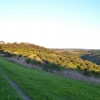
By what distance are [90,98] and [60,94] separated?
2530 millimetres

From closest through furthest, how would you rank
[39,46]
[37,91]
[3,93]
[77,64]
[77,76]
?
[3,93]
[37,91]
[77,76]
[77,64]
[39,46]

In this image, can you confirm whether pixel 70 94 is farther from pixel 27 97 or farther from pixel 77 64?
pixel 77 64

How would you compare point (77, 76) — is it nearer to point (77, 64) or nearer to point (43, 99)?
point (43, 99)

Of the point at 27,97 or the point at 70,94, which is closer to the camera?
the point at 27,97

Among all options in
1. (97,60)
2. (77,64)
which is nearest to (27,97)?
(77,64)

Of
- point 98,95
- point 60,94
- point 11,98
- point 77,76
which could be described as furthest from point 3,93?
point 77,76

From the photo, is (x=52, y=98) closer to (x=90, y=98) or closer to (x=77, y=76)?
(x=90, y=98)

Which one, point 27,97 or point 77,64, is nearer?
point 27,97

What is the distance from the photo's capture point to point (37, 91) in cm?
1711

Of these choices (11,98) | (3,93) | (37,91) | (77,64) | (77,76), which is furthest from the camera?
(77,64)

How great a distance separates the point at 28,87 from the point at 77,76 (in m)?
14.4

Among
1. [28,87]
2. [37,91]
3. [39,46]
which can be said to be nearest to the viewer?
[37,91]

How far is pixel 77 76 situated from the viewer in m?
31.6

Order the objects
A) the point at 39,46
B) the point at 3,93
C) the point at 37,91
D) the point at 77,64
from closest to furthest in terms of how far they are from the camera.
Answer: the point at 3,93 → the point at 37,91 → the point at 77,64 → the point at 39,46
